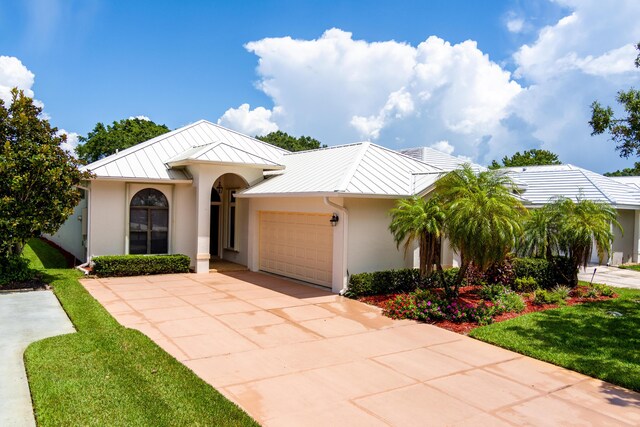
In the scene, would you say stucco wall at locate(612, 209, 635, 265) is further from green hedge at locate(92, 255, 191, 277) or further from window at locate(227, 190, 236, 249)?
green hedge at locate(92, 255, 191, 277)

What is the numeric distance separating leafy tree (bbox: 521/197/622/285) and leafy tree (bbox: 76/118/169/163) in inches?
1385

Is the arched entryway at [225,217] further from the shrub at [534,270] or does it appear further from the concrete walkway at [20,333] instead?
the shrub at [534,270]

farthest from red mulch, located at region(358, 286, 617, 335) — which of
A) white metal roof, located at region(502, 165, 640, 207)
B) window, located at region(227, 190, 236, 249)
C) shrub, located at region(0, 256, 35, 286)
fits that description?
shrub, located at region(0, 256, 35, 286)

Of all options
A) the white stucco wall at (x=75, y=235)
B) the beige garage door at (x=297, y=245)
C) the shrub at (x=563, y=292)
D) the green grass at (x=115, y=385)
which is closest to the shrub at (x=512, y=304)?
the shrub at (x=563, y=292)

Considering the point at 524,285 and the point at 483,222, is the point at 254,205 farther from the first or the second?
the point at 524,285

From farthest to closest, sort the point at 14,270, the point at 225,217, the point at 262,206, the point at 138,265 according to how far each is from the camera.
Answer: the point at 225,217 → the point at 262,206 → the point at 138,265 → the point at 14,270

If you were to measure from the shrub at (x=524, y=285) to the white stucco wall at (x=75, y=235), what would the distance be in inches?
579

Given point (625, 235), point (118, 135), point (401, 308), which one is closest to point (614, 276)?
point (625, 235)

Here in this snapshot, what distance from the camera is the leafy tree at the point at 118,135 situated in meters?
40.6

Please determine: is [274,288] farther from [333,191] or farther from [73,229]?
[73,229]

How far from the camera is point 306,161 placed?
17016 millimetres

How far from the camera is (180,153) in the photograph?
17.7 meters

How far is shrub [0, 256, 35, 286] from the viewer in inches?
484

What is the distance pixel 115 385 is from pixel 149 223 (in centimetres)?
1132
